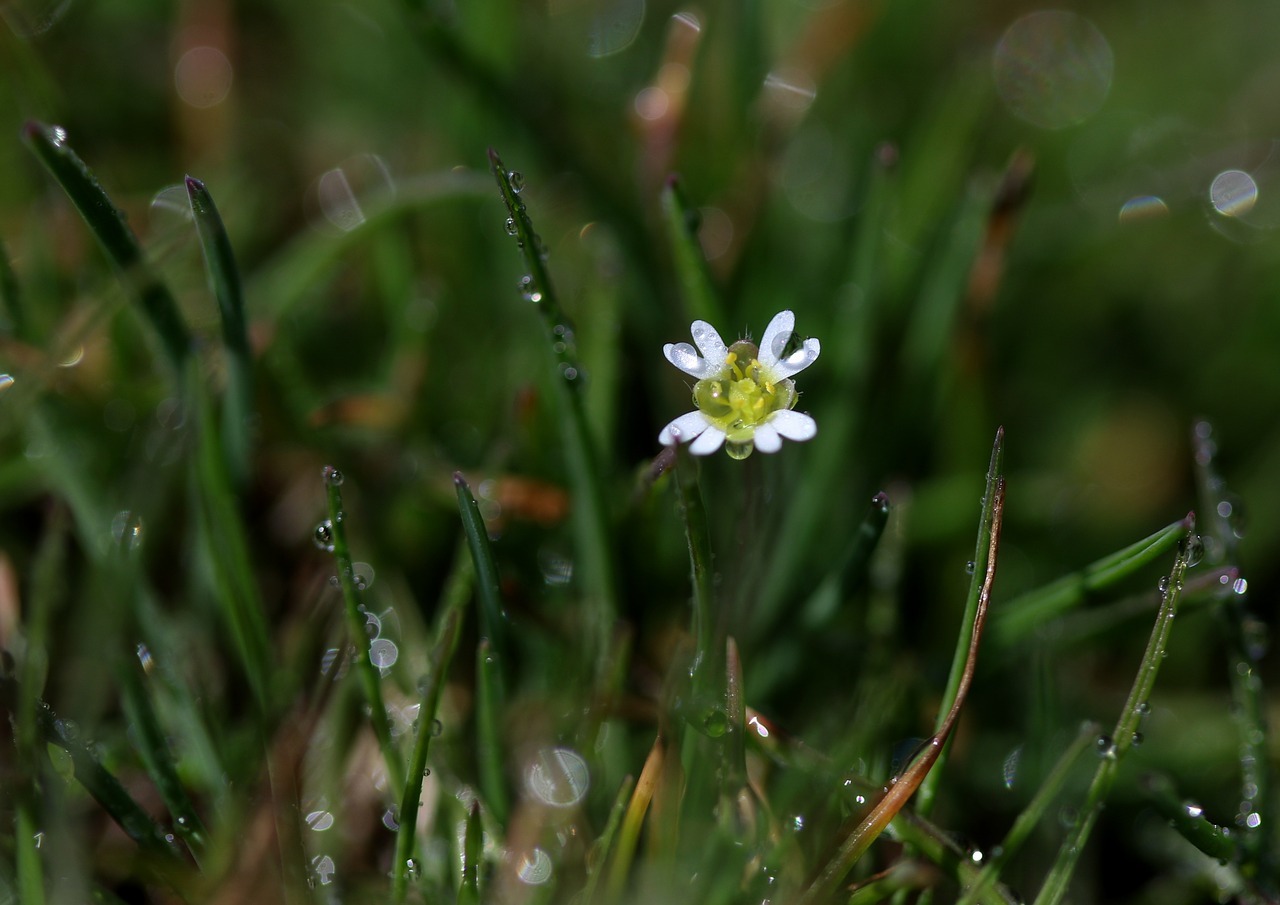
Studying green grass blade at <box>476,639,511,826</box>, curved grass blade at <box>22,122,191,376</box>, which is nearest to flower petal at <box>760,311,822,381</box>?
green grass blade at <box>476,639,511,826</box>

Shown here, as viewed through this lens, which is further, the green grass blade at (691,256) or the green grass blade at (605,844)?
the green grass blade at (691,256)

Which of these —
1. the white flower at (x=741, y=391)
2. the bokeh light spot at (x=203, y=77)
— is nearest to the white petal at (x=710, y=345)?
the white flower at (x=741, y=391)

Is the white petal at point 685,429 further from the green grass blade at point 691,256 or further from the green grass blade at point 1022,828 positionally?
the green grass blade at point 1022,828

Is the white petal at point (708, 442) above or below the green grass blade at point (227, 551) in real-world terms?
above

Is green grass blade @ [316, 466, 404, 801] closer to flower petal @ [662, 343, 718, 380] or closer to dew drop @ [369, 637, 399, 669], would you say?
dew drop @ [369, 637, 399, 669]

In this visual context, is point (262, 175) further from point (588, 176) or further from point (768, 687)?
point (768, 687)

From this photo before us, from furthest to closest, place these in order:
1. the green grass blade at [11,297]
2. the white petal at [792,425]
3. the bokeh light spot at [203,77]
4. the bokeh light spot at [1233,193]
→ the bokeh light spot at [203,77], the bokeh light spot at [1233,193], the green grass blade at [11,297], the white petal at [792,425]
